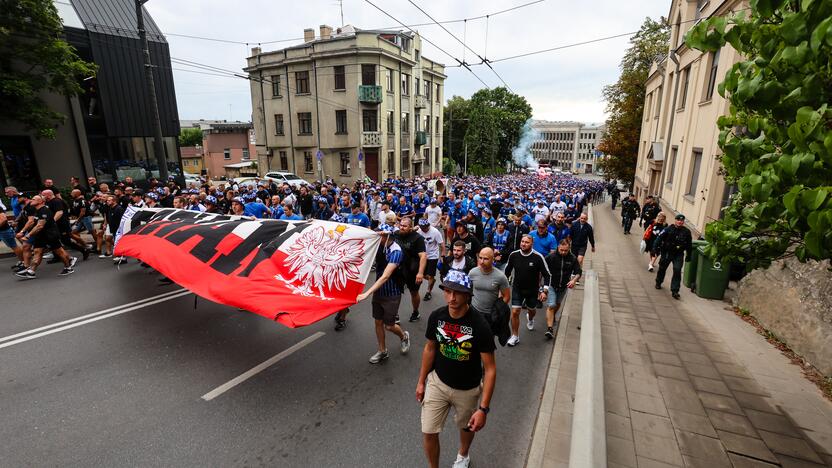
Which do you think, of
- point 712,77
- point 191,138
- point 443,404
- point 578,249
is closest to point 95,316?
point 443,404

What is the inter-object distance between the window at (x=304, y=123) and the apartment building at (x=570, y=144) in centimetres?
9736

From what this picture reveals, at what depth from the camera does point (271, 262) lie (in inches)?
211

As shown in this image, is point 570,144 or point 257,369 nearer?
point 257,369

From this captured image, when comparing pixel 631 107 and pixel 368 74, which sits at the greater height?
pixel 368 74

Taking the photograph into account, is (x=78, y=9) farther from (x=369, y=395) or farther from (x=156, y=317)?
(x=369, y=395)

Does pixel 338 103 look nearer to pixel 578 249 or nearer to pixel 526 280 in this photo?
pixel 578 249

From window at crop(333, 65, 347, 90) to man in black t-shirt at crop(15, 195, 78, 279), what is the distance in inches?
975

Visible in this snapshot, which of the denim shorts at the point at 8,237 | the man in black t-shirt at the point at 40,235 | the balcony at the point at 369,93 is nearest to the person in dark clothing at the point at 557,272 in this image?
the man in black t-shirt at the point at 40,235

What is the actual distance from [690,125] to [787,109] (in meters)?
14.7

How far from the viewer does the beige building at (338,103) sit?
29906mm

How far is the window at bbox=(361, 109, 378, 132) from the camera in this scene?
1221 inches

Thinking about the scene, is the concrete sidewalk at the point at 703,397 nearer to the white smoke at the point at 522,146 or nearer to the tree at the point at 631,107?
the tree at the point at 631,107

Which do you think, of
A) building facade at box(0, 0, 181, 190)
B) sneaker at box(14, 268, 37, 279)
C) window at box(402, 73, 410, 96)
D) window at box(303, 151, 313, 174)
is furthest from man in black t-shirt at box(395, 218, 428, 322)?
window at box(402, 73, 410, 96)

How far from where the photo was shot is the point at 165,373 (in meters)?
4.79
